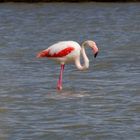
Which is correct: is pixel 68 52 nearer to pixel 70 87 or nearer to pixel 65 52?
pixel 65 52

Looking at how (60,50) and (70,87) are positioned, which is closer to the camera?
(70,87)

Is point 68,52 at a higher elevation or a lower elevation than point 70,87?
higher

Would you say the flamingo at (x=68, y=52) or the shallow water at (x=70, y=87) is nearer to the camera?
the shallow water at (x=70, y=87)

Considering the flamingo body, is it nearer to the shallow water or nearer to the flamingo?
the flamingo

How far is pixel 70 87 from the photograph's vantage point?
43.5 feet

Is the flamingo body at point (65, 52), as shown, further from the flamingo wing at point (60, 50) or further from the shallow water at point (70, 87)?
the shallow water at point (70, 87)

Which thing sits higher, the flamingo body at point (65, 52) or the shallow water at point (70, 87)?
the flamingo body at point (65, 52)

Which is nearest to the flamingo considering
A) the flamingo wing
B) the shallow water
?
the flamingo wing

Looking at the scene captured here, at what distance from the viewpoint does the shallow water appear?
388 inches

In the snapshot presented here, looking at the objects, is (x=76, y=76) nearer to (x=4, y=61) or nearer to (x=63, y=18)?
(x=4, y=61)

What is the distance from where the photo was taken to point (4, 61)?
53.5ft

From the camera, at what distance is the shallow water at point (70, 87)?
987 cm

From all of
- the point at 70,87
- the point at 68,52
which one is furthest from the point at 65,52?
the point at 70,87

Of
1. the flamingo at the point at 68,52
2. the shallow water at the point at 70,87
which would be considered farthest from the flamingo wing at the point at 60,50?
the shallow water at the point at 70,87
